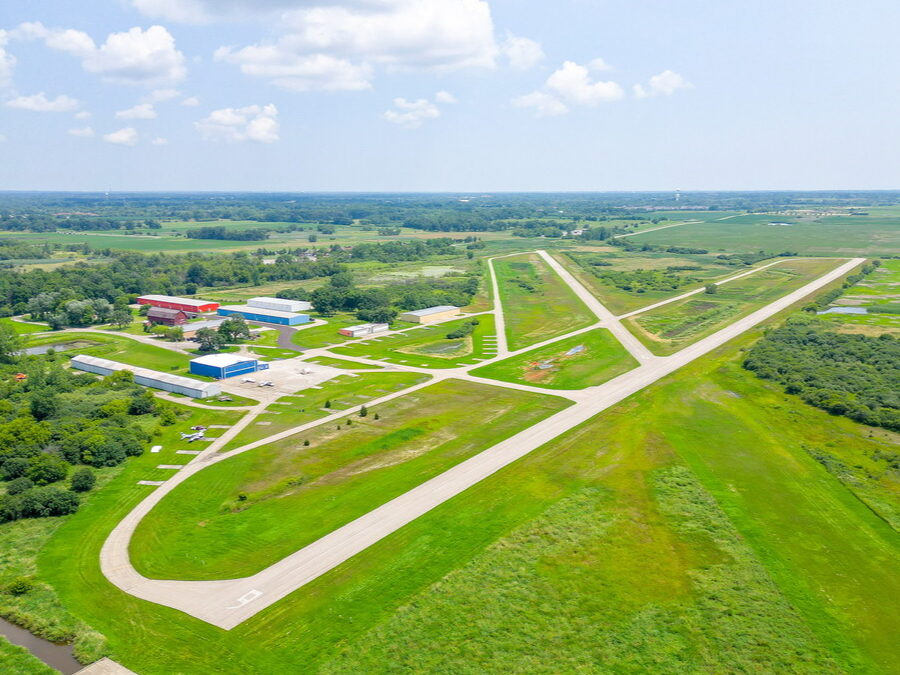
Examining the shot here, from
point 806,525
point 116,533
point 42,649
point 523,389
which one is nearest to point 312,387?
point 523,389

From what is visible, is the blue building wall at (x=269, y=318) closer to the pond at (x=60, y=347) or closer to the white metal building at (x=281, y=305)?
the white metal building at (x=281, y=305)

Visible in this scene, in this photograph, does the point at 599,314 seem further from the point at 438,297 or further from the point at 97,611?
the point at 97,611

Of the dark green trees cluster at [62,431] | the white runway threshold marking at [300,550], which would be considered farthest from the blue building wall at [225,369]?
the white runway threshold marking at [300,550]

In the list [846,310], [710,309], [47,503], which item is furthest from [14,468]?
[846,310]

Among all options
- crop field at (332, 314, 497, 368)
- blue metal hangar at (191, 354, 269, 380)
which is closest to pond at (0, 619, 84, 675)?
blue metal hangar at (191, 354, 269, 380)

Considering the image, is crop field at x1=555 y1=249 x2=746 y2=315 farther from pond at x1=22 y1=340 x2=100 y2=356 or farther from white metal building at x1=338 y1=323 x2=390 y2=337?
pond at x1=22 y1=340 x2=100 y2=356
